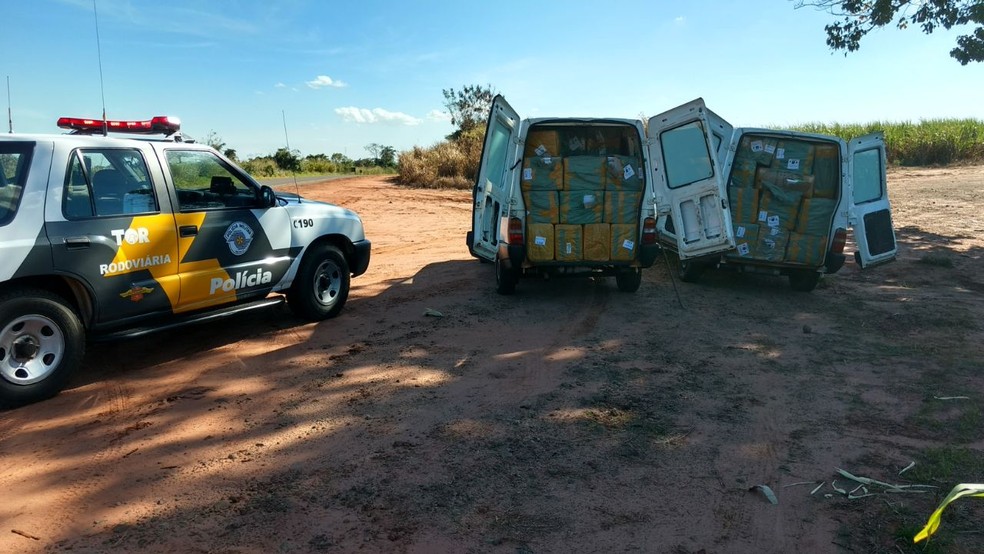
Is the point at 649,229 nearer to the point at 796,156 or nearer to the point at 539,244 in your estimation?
the point at 539,244

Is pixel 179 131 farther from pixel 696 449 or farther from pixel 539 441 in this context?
pixel 696 449

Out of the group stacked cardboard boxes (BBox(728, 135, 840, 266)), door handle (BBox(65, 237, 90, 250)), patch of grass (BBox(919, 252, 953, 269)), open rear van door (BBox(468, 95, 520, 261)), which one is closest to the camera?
door handle (BBox(65, 237, 90, 250))

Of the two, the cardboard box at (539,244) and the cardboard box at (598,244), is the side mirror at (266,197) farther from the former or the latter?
the cardboard box at (598,244)

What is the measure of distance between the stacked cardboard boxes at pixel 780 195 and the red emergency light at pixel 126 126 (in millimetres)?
6930

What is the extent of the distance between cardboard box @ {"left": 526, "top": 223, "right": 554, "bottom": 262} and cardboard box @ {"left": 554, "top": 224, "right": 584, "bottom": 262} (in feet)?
0.26

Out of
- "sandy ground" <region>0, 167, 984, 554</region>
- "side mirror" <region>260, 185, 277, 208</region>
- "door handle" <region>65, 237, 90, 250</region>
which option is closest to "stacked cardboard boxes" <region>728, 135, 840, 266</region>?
"sandy ground" <region>0, 167, 984, 554</region>

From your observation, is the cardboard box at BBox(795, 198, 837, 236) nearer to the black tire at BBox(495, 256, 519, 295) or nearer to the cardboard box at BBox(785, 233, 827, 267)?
the cardboard box at BBox(785, 233, 827, 267)

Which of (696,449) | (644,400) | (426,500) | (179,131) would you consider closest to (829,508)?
(696,449)

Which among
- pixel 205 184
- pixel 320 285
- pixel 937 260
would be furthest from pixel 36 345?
pixel 937 260

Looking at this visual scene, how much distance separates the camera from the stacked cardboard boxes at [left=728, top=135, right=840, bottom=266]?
9.02 metres

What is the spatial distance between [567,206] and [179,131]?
4476 mm

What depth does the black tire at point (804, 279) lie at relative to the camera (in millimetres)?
9086

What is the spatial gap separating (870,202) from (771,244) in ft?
4.39

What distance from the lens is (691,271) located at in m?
9.51
